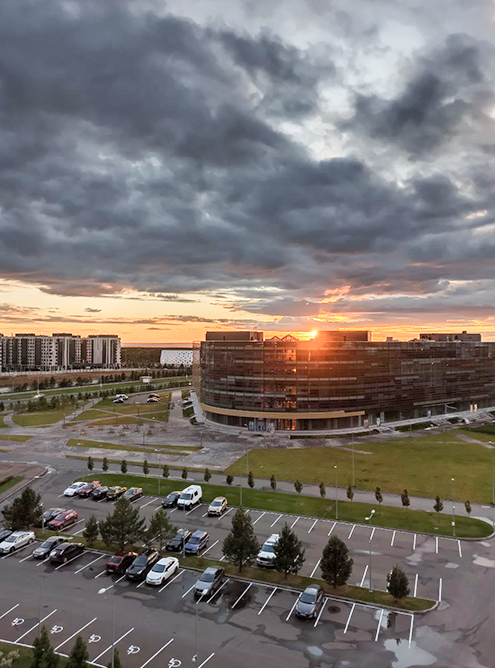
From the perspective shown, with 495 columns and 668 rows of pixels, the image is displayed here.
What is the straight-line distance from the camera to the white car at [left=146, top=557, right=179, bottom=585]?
39.9 meters

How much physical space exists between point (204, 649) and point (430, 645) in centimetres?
1511

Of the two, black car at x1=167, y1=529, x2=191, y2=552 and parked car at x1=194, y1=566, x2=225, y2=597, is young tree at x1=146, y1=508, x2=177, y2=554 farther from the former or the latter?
parked car at x1=194, y1=566, x2=225, y2=597

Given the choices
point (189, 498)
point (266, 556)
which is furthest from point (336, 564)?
point (189, 498)

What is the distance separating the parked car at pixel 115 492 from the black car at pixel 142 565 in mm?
20409

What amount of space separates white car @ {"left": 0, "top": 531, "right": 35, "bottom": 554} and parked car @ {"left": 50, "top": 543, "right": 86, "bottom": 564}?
4.84 m

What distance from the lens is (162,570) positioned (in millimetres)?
40719

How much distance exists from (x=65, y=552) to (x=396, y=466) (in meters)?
56.0

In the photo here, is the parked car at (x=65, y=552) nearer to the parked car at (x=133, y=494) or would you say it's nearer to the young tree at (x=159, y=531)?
the young tree at (x=159, y=531)

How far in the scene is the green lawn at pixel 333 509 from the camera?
5247 centimetres

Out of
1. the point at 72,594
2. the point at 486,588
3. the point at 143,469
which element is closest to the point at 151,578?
the point at 72,594

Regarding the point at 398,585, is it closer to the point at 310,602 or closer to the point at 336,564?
the point at 336,564

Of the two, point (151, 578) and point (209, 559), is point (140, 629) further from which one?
point (209, 559)

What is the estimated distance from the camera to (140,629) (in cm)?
3331

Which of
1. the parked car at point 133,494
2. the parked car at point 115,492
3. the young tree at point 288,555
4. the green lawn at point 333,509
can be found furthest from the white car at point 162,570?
the parked car at point 115,492
